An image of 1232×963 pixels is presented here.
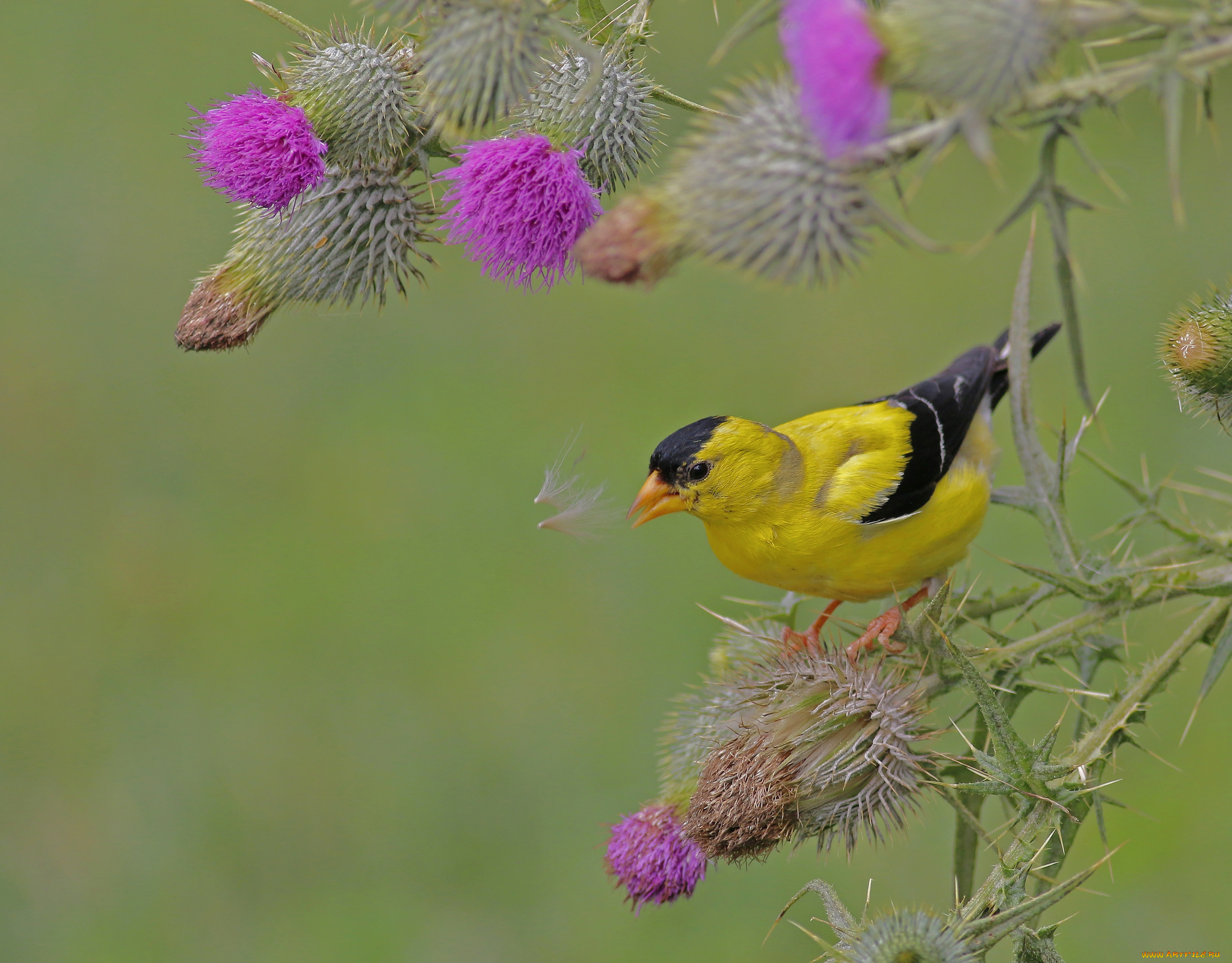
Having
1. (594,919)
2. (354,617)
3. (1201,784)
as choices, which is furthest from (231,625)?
(1201,784)

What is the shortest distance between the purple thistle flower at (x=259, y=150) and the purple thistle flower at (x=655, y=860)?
4.26 ft

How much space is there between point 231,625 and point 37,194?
279cm

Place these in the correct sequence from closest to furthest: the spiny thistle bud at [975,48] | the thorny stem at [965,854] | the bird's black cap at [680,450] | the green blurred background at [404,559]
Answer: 1. the spiny thistle bud at [975,48]
2. the thorny stem at [965,854]
3. the bird's black cap at [680,450]
4. the green blurred background at [404,559]

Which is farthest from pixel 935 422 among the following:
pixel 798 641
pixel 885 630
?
pixel 798 641

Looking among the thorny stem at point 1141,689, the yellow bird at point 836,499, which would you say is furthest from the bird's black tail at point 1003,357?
the thorny stem at point 1141,689

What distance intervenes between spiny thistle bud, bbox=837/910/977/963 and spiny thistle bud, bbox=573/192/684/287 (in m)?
0.98

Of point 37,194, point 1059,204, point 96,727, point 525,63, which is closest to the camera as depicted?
point 1059,204

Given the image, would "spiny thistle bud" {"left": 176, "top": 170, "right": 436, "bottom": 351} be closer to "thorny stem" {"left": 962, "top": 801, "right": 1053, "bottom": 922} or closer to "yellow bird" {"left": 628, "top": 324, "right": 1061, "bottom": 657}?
"yellow bird" {"left": 628, "top": 324, "right": 1061, "bottom": 657}

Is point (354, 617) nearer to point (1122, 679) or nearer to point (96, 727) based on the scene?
point (96, 727)

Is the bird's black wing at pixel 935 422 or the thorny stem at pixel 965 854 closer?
the thorny stem at pixel 965 854

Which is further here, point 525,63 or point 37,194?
point 37,194

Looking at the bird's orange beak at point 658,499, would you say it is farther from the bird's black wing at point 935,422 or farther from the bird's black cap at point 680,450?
the bird's black wing at point 935,422

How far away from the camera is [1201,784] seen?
12.6ft

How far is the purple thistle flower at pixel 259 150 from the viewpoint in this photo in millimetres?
1811
